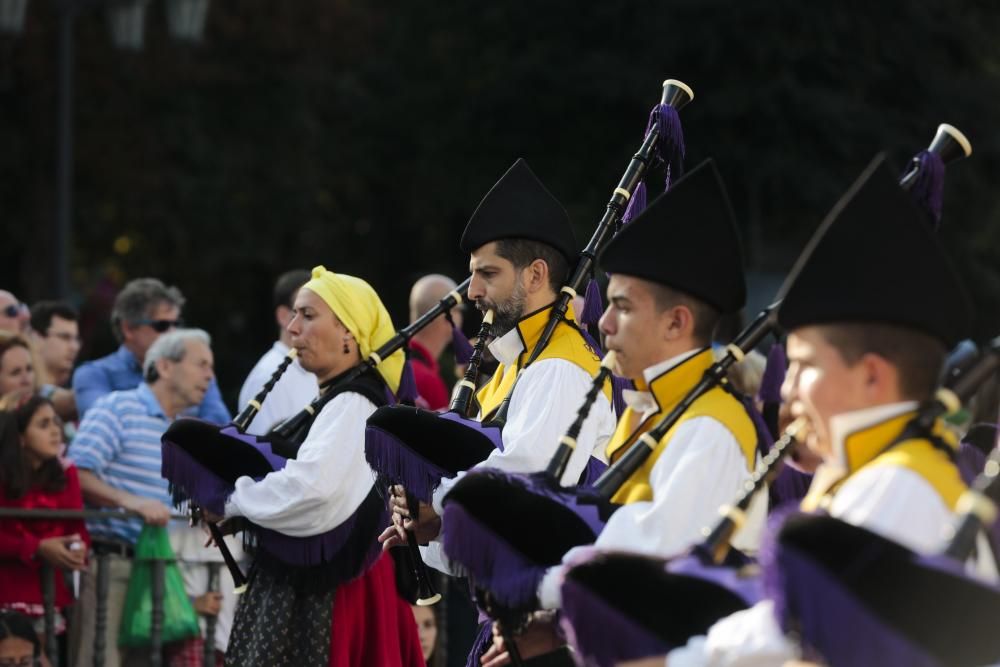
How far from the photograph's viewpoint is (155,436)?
8.04 meters

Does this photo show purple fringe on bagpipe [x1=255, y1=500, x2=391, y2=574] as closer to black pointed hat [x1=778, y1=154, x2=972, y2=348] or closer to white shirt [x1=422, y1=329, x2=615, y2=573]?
white shirt [x1=422, y1=329, x2=615, y2=573]

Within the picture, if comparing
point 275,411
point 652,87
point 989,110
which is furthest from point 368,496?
point 989,110

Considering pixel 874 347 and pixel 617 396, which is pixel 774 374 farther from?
pixel 874 347

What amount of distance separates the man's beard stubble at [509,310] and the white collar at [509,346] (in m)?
0.02

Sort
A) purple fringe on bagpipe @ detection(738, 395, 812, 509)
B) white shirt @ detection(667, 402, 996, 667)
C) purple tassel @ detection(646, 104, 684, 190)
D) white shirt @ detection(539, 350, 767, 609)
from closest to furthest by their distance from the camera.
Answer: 1. white shirt @ detection(667, 402, 996, 667)
2. white shirt @ detection(539, 350, 767, 609)
3. purple fringe on bagpipe @ detection(738, 395, 812, 509)
4. purple tassel @ detection(646, 104, 684, 190)

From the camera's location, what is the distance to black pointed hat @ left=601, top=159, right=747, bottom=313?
172 inches

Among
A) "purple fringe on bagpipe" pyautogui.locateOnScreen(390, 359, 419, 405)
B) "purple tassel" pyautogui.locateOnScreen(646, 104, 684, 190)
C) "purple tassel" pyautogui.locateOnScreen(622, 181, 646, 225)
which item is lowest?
"purple fringe on bagpipe" pyautogui.locateOnScreen(390, 359, 419, 405)

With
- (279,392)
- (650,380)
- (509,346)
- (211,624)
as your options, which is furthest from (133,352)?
(650,380)

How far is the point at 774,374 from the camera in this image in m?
5.02

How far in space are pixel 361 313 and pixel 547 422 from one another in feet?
4.78

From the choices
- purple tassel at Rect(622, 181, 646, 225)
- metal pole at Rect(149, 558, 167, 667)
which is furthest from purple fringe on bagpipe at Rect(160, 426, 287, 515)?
purple tassel at Rect(622, 181, 646, 225)

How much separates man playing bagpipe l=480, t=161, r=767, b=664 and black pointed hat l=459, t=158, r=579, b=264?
4.99 ft

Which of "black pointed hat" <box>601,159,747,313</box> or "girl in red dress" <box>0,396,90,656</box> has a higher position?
"black pointed hat" <box>601,159,747,313</box>

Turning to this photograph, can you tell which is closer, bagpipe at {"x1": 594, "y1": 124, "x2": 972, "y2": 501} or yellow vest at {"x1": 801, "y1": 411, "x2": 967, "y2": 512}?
yellow vest at {"x1": 801, "y1": 411, "x2": 967, "y2": 512}
